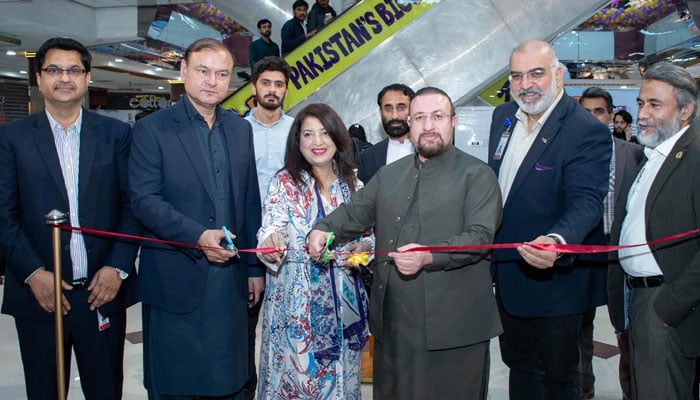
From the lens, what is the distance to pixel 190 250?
2.50 m

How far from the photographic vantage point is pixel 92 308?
265cm

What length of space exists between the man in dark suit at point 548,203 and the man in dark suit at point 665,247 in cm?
19

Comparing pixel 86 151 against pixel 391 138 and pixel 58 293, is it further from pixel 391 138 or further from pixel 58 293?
pixel 391 138

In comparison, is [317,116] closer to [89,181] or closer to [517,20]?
[89,181]

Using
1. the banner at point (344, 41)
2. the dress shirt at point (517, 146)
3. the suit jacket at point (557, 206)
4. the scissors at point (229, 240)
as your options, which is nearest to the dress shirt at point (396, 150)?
the dress shirt at point (517, 146)

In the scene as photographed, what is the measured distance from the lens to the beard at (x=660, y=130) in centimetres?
252

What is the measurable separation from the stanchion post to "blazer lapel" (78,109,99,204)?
0.66 feet

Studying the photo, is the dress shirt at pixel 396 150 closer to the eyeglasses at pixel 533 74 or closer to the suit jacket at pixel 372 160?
the suit jacket at pixel 372 160

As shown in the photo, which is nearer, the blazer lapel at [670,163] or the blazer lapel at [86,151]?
the blazer lapel at [670,163]

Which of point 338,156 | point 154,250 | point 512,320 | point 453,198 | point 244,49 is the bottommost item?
point 512,320

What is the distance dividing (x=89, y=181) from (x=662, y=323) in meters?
2.53

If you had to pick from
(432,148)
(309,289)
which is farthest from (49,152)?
(432,148)

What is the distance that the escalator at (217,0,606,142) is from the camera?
6.38 metres

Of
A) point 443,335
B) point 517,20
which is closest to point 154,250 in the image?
point 443,335
